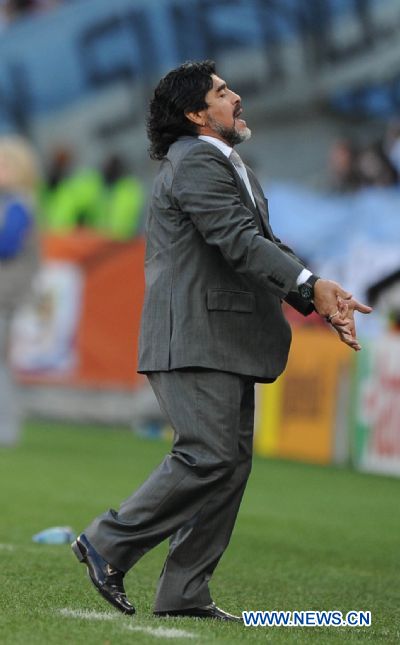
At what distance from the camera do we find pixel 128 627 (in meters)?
5.66

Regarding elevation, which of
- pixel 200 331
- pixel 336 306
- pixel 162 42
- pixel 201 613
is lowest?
pixel 201 613

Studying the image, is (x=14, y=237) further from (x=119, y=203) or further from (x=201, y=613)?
(x=201, y=613)

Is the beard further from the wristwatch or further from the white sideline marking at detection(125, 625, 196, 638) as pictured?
the white sideline marking at detection(125, 625, 196, 638)

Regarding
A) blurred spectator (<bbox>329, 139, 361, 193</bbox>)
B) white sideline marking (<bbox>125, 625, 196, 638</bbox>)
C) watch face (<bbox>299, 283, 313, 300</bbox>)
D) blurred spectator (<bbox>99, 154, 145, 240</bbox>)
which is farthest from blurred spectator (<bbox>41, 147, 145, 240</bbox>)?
white sideline marking (<bbox>125, 625, 196, 638</bbox>)

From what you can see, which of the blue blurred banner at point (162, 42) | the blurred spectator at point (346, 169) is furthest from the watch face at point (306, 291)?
the blue blurred banner at point (162, 42)

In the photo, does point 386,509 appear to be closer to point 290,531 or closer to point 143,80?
point 290,531

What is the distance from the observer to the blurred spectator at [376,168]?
1691 centimetres

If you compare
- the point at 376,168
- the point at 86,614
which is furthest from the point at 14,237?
the point at 86,614

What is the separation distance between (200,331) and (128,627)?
3.62 ft

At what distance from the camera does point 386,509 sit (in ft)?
35.6

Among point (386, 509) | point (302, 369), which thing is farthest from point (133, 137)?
point (386, 509)

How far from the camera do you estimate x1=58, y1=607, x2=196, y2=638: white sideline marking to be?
556 centimetres

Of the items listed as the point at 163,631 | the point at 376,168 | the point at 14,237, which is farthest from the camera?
the point at 376,168

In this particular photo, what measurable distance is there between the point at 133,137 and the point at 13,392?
9.31m
